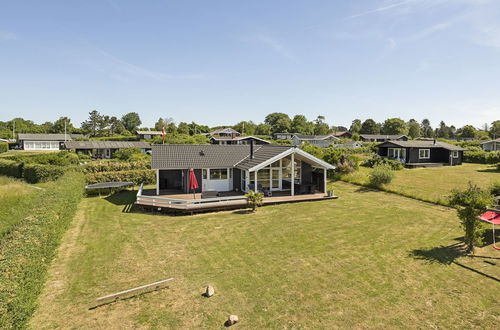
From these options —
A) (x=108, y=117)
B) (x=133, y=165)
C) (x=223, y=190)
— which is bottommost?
(x=223, y=190)

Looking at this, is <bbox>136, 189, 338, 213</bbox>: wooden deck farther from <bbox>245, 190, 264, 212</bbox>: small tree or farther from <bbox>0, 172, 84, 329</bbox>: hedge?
<bbox>0, 172, 84, 329</bbox>: hedge

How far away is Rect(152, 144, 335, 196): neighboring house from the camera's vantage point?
20.1 m

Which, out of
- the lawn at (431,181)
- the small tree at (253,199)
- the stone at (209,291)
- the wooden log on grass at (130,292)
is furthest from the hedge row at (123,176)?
the stone at (209,291)

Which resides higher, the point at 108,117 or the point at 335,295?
the point at 108,117

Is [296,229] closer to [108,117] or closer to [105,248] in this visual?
[105,248]

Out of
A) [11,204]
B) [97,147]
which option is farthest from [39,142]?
[11,204]

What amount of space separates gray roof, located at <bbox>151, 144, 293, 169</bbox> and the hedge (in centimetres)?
857

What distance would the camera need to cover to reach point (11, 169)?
32031 millimetres

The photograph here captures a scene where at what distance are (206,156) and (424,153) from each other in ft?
102

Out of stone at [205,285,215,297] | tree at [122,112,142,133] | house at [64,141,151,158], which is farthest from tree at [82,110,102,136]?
stone at [205,285,215,297]

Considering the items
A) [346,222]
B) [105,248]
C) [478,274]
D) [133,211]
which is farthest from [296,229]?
[133,211]

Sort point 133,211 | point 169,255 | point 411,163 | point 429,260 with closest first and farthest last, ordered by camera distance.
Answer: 1. point 429,260
2. point 169,255
3. point 133,211
4. point 411,163

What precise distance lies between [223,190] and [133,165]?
10690 mm

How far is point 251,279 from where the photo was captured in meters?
8.86
